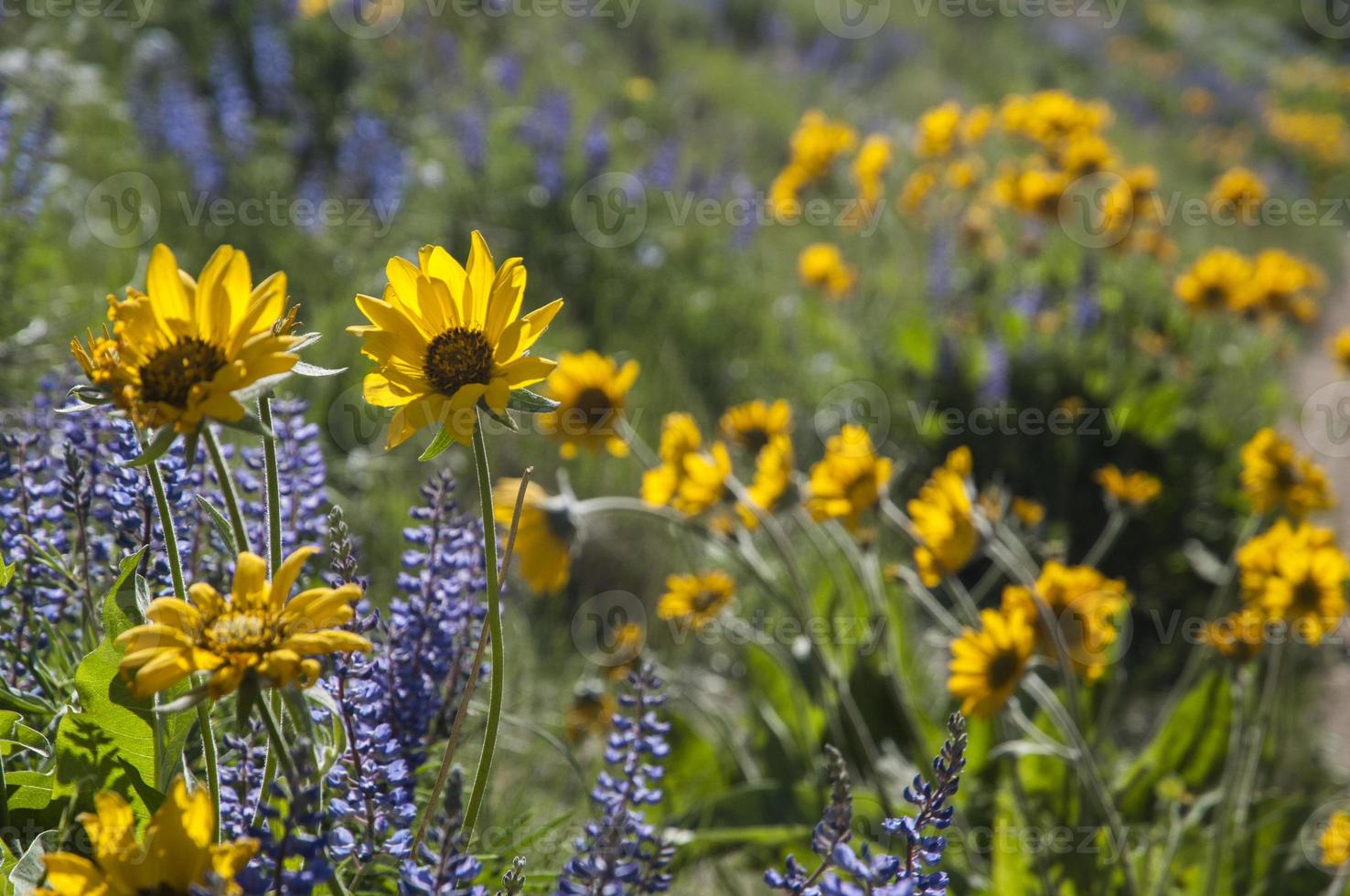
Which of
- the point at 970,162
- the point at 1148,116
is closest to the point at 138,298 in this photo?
the point at 970,162

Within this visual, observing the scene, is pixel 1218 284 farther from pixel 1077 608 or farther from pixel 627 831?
pixel 627 831

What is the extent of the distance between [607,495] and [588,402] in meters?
1.07

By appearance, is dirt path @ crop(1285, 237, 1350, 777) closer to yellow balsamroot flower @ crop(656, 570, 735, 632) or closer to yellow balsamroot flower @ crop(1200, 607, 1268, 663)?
yellow balsamroot flower @ crop(1200, 607, 1268, 663)

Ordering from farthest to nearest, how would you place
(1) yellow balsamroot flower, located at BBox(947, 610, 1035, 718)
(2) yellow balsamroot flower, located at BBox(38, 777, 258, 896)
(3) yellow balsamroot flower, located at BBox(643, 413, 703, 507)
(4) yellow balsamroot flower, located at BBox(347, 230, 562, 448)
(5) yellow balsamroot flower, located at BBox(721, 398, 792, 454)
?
(5) yellow balsamroot flower, located at BBox(721, 398, 792, 454) → (3) yellow balsamroot flower, located at BBox(643, 413, 703, 507) → (1) yellow balsamroot flower, located at BBox(947, 610, 1035, 718) → (4) yellow balsamroot flower, located at BBox(347, 230, 562, 448) → (2) yellow balsamroot flower, located at BBox(38, 777, 258, 896)

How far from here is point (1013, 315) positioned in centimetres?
419

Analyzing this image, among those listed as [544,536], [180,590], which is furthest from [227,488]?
[544,536]

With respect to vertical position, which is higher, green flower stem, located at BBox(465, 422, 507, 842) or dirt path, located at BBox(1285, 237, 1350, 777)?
dirt path, located at BBox(1285, 237, 1350, 777)

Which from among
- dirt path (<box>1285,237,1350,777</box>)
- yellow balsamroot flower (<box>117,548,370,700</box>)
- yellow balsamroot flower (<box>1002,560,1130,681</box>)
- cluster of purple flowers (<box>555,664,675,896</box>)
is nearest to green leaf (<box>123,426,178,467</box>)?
yellow balsamroot flower (<box>117,548,370,700</box>)

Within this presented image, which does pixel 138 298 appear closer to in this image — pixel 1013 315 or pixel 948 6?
pixel 1013 315

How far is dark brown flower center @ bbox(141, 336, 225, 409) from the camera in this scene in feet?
2.70

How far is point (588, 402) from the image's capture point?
222 centimetres

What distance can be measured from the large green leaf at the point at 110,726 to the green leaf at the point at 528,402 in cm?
40

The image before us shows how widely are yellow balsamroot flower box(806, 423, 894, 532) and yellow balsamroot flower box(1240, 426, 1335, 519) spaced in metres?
0.97

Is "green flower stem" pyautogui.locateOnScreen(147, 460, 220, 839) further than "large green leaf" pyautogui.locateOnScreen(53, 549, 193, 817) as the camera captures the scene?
No
